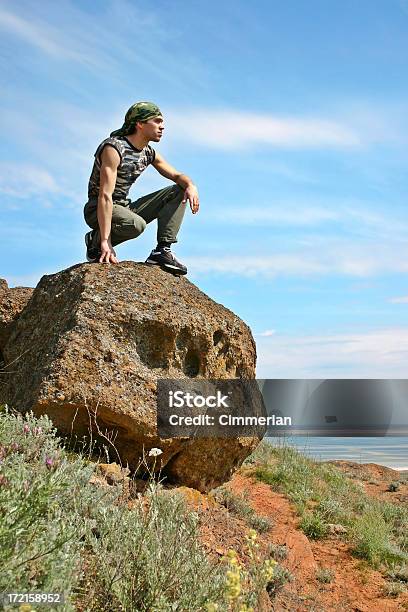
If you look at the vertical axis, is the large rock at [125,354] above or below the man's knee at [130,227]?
below

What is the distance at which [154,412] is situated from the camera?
6.55 m

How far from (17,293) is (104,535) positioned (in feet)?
14.9

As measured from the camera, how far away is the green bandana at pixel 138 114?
7.48 meters

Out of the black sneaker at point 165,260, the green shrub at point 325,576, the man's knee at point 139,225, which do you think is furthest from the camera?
the green shrub at point 325,576

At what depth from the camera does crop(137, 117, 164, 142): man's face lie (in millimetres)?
7504

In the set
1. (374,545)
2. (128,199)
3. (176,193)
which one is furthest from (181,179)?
(374,545)

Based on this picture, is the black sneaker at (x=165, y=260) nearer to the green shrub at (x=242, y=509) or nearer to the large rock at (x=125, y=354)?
the large rock at (x=125, y=354)

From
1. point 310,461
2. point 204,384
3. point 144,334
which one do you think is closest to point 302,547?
point 204,384

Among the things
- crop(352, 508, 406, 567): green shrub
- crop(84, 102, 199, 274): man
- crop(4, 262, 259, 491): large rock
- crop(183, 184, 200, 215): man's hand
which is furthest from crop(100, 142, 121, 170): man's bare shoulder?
crop(352, 508, 406, 567): green shrub

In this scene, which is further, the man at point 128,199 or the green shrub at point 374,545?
the green shrub at point 374,545

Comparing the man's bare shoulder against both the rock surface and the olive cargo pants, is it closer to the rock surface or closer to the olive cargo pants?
the olive cargo pants

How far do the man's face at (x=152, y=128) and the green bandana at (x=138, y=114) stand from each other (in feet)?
0.14

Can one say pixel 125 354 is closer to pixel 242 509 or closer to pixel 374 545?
pixel 242 509

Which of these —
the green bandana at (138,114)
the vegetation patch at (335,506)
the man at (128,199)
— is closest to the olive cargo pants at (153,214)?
the man at (128,199)
